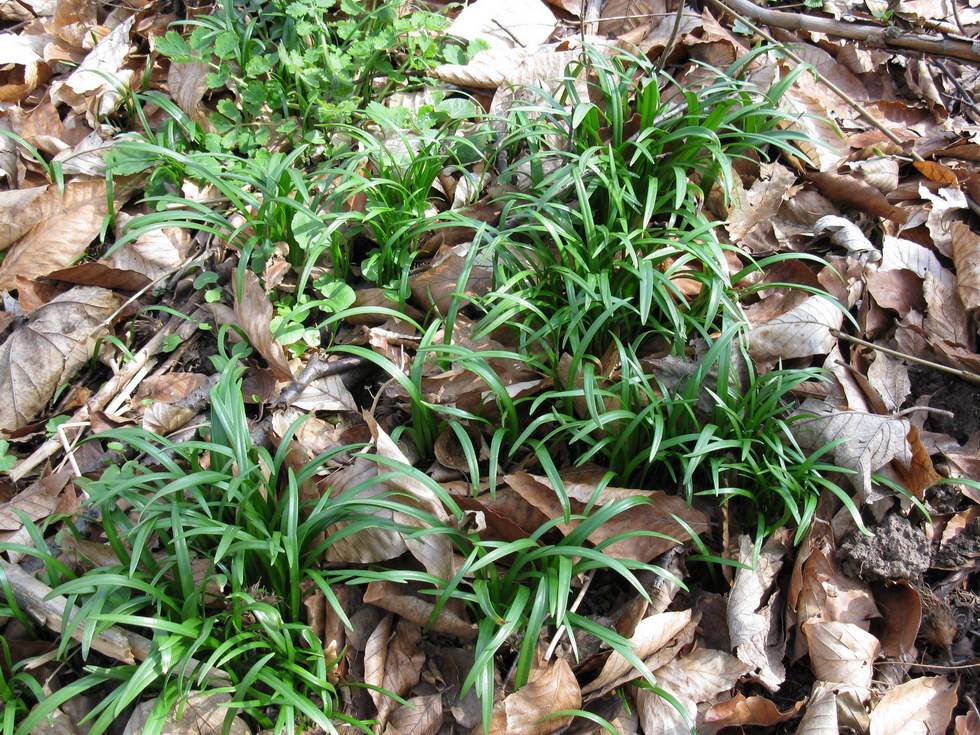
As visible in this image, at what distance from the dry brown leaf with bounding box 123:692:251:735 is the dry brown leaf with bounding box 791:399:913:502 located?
5.41ft

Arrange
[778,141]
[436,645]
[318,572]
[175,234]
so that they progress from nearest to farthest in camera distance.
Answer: [318,572] → [436,645] → [778,141] → [175,234]

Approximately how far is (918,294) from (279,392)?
6.86ft

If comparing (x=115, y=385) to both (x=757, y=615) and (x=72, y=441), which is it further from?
(x=757, y=615)

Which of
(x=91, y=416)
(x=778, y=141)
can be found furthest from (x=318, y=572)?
(x=778, y=141)

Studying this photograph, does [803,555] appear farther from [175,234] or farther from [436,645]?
[175,234]

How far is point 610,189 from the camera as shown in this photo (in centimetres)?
228

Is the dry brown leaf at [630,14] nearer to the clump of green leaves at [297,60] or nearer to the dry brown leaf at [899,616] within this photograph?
the clump of green leaves at [297,60]

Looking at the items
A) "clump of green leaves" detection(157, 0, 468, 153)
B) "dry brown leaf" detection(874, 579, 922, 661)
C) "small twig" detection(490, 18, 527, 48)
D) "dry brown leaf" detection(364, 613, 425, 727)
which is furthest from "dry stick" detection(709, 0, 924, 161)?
"dry brown leaf" detection(364, 613, 425, 727)

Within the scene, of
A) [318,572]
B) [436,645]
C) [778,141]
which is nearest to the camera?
[318,572]

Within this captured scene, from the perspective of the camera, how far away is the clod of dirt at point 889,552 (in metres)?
1.95

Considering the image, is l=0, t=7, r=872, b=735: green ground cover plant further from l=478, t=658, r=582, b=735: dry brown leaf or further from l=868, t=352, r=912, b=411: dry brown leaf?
l=868, t=352, r=912, b=411: dry brown leaf

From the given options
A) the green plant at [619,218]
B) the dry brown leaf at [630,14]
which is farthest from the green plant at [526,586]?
the dry brown leaf at [630,14]

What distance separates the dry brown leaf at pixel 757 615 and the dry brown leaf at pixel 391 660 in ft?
2.66

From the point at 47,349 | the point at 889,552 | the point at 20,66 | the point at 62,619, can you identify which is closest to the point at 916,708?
the point at 889,552
